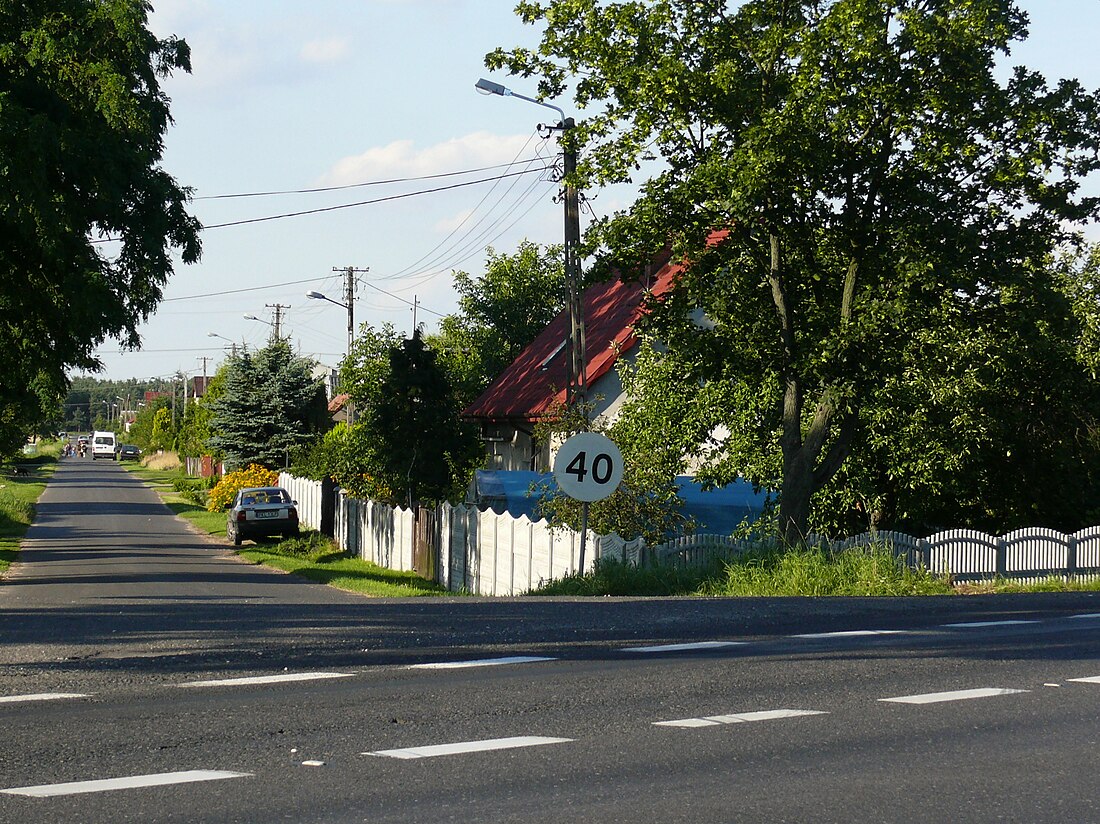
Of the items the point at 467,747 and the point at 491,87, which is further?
the point at 491,87

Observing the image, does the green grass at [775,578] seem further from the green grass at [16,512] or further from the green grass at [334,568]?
the green grass at [16,512]

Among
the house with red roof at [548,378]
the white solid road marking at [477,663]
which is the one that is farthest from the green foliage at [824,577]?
the house with red roof at [548,378]

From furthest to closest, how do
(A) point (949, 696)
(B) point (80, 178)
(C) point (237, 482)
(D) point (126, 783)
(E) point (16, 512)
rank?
(C) point (237, 482), (E) point (16, 512), (B) point (80, 178), (A) point (949, 696), (D) point (126, 783)

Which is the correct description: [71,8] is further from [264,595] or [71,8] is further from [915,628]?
[915,628]

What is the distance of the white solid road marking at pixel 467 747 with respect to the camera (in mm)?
6621

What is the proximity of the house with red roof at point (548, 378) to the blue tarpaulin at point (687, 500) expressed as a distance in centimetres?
641

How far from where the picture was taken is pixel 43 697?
27.3ft

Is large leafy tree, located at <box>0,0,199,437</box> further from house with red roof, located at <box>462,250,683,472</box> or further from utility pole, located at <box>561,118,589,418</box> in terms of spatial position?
house with red roof, located at <box>462,250,683,472</box>

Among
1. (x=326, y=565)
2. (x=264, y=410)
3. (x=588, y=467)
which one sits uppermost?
(x=264, y=410)

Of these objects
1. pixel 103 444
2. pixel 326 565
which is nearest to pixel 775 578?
pixel 326 565

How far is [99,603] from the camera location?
63.3 ft

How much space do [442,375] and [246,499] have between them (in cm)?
1264

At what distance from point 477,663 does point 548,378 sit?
108 feet

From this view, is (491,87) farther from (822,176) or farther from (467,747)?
(467,747)
